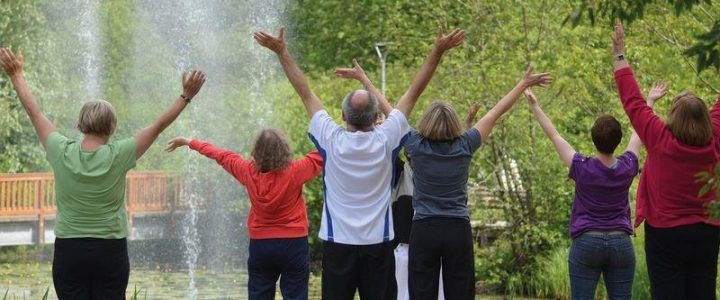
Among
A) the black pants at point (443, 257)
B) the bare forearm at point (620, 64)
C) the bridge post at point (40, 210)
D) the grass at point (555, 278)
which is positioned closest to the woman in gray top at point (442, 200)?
the black pants at point (443, 257)

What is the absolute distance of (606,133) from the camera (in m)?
7.59

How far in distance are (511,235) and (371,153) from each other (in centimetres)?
1049

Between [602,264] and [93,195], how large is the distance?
8.86 feet

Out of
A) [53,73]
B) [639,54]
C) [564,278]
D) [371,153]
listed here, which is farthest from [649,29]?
[53,73]

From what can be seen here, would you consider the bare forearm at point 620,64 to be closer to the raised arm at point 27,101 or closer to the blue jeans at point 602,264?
the blue jeans at point 602,264

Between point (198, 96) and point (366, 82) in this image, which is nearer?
point (366, 82)

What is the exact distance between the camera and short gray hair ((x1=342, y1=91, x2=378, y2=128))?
7207 mm

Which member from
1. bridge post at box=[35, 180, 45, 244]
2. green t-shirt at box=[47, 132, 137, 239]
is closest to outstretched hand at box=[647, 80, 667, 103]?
green t-shirt at box=[47, 132, 137, 239]

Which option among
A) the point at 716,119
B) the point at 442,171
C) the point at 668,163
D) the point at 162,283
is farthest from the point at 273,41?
the point at 162,283

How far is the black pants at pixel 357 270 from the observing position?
23.8ft

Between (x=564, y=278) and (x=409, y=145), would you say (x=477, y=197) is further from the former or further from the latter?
(x=409, y=145)

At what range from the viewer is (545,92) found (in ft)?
58.4

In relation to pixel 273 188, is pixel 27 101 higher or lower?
higher

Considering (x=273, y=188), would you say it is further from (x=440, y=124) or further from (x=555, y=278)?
(x=555, y=278)
